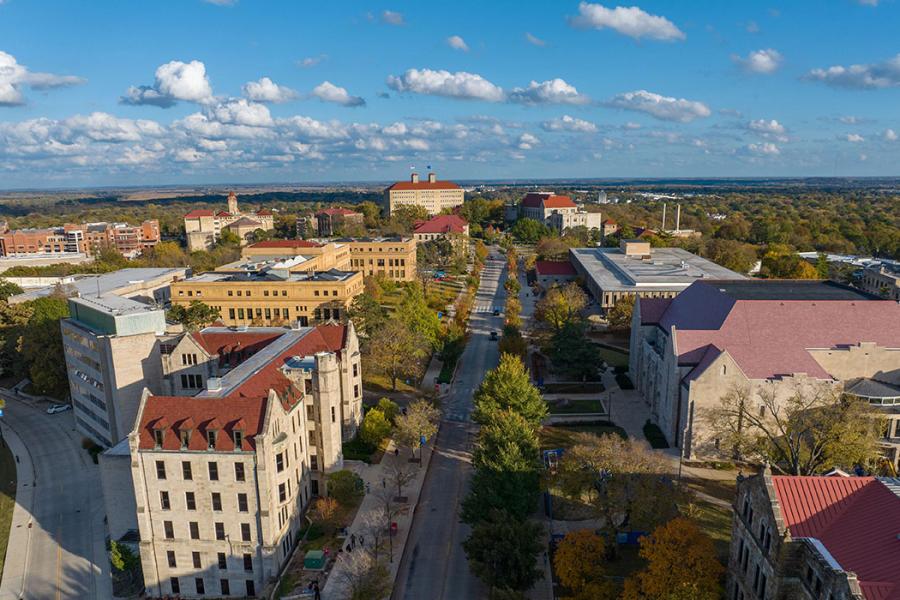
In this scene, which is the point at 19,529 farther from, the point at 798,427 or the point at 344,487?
the point at 798,427

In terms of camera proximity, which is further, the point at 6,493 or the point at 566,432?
the point at 566,432

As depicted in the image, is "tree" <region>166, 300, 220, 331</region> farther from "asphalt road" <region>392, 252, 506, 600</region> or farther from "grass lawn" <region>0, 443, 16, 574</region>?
"asphalt road" <region>392, 252, 506, 600</region>

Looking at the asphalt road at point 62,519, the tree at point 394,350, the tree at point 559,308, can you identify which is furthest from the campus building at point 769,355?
the asphalt road at point 62,519

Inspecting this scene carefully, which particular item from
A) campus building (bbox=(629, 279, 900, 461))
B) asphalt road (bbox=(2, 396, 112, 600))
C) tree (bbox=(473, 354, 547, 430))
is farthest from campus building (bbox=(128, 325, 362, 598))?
campus building (bbox=(629, 279, 900, 461))

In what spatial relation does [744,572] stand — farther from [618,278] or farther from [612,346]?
[618,278]

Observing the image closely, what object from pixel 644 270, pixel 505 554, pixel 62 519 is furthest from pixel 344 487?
pixel 644 270

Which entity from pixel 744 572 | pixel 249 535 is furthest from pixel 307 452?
pixel 744 572

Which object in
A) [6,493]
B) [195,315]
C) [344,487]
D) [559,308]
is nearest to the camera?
[344,487]
